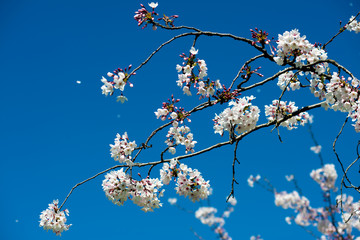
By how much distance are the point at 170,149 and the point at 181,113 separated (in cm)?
51

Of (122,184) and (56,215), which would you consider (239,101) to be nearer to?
(122,184)

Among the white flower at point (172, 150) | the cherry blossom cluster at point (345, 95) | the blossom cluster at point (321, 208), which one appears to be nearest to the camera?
the cherry blossom cluster at point (345, 95)

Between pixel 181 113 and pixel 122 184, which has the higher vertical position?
pixel 181 113

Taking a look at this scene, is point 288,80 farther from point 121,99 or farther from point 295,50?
point 121,99

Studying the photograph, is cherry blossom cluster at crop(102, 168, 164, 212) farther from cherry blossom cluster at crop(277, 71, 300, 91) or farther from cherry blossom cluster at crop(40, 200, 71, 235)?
cherry blossom cluster at crop(277, 71, 300, 91)

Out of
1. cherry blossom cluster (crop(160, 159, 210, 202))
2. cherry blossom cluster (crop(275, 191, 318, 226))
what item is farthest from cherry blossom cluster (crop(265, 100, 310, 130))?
cherry blossom cluster (crop(275, 191, 318, 226))

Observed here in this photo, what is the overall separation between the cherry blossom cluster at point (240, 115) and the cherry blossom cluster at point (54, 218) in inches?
94.7

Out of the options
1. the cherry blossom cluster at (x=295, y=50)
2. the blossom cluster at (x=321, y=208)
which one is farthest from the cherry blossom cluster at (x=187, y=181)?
the blossom cluster at (x=321, y=208)

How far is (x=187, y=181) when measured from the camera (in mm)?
3525

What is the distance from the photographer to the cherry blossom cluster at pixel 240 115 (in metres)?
2.98

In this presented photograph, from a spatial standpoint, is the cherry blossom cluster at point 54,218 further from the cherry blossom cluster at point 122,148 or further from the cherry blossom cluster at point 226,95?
the cherry blossom cluster at point 226,95

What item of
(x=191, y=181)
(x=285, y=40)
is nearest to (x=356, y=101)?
(x=285, y=40)

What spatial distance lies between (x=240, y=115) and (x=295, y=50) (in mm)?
894

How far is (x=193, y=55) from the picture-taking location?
10.3ft
